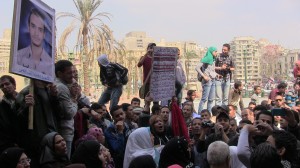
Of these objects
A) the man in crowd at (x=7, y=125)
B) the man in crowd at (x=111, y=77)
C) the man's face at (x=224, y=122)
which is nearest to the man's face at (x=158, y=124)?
the man's face at (x=224, y=122)

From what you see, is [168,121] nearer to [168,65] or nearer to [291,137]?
[168,65]

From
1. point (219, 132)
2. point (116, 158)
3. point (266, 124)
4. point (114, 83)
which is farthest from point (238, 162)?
point (114, 83)

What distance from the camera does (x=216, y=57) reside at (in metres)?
12.4

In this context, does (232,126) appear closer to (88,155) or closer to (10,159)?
(88,155)

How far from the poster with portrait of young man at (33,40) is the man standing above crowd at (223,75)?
694cm

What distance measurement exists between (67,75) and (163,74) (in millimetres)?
1979

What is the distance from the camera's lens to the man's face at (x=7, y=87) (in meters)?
6.16

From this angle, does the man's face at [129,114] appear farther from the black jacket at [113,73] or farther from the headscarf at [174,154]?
the headscarf at [174,154]

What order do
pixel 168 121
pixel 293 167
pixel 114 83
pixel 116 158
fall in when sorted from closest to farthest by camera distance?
pixel 293 167
pixel 116 158
pixel 168 121
pixel 114 83

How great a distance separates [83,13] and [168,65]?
71.7 ft

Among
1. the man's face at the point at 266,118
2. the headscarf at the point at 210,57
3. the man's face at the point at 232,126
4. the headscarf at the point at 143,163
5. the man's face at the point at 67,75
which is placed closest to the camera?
the headscarf at the point at 143,163

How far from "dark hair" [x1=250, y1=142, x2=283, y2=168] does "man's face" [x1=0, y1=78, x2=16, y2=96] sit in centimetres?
324

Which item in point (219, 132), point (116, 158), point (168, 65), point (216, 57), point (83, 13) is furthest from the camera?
point (83, 13)

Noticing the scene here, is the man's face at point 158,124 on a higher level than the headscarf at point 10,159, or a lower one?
higher
